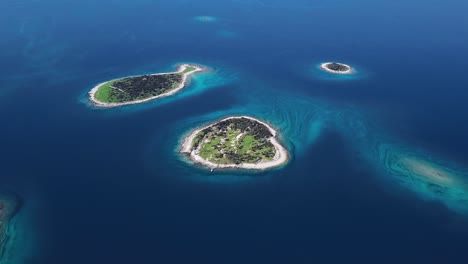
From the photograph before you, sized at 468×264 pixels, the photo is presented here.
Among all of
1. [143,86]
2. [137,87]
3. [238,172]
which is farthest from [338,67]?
[238,172]

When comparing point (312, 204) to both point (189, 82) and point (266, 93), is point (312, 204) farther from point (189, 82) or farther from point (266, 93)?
point (189, 82)

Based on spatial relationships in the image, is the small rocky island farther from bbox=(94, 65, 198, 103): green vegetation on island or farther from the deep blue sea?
bbox=(94, 65, 198, 103): green vegetation on island

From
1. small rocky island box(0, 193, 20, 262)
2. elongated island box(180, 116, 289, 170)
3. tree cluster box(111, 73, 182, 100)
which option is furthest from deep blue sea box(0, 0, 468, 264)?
tree cluster box(111, 73, 182, 100)

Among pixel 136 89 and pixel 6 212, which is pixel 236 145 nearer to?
pixel 136 89

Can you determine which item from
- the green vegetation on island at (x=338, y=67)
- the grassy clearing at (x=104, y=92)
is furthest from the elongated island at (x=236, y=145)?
the green vegetation on island at (x=338, y=67)

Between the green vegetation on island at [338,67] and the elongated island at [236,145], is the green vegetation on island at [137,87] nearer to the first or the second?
the elongated island at [236,145]

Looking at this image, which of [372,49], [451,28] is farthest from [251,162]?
[451,28]
